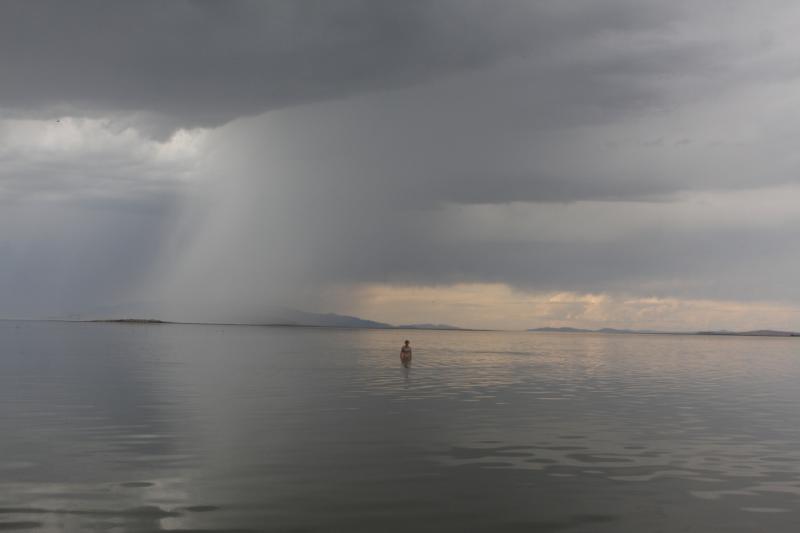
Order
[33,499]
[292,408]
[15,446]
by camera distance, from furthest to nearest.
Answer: [292,408] < [15,446] < [33,499]

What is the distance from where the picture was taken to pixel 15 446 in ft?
83.1

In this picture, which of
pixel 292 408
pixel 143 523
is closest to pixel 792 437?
pixel 292 408

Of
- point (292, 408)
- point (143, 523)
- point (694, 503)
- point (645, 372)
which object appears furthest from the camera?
point (645, 372)

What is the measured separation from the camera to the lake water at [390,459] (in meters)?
17.1

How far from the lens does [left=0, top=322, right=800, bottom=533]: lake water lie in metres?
17.1

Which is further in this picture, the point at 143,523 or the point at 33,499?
the point at 33,499

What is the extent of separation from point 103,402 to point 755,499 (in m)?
35.1

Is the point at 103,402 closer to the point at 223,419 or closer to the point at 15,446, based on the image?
the point at 223,419

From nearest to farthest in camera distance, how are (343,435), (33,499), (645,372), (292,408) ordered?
1. (33,499)
2. (343,435)
3. (292,408)
4. (645,372)

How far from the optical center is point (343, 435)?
29172mm

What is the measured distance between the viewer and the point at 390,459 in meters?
24.2

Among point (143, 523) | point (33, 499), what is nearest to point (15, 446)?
point (33, 499)

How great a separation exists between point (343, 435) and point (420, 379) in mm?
29873

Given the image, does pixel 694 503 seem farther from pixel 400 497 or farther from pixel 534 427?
pixel 534 427
